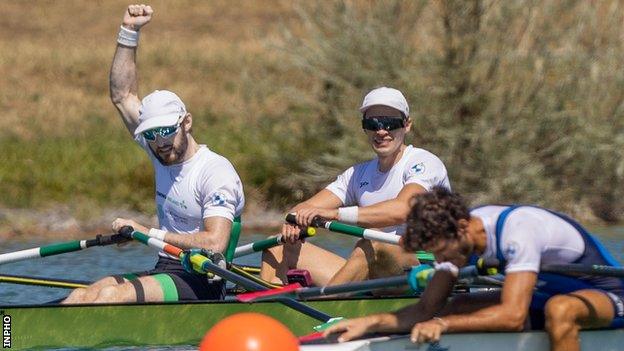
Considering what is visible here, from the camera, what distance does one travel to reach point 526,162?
19.8 meters

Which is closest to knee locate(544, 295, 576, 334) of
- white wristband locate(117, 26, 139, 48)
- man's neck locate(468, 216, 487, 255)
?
man's neck locate(468, 216, 487, 255)

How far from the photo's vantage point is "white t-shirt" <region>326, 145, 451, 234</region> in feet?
34.7

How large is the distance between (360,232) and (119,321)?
1873mm

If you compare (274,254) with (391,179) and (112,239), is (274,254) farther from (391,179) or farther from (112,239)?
(112,239)

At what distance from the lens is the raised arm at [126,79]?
36.3 ft

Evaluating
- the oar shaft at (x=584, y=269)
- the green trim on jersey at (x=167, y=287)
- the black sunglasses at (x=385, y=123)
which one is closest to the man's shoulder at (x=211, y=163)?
the green trim on jersey at (x=167, y=287)

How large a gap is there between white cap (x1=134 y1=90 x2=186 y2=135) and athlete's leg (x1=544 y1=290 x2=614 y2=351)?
10.6 ft

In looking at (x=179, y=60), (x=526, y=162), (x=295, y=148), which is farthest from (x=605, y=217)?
(x=179, y=60)

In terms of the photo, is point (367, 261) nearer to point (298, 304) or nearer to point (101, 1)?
point (298, 304)

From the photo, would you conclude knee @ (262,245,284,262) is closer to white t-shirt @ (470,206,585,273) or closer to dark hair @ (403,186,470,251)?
white t-shirt @ (470,206,585,273)

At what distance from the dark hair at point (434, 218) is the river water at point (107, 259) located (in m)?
7.41

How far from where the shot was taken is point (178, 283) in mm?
10156

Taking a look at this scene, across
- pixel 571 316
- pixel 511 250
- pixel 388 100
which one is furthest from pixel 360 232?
pixel 511 250

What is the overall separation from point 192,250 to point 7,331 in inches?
52.0
